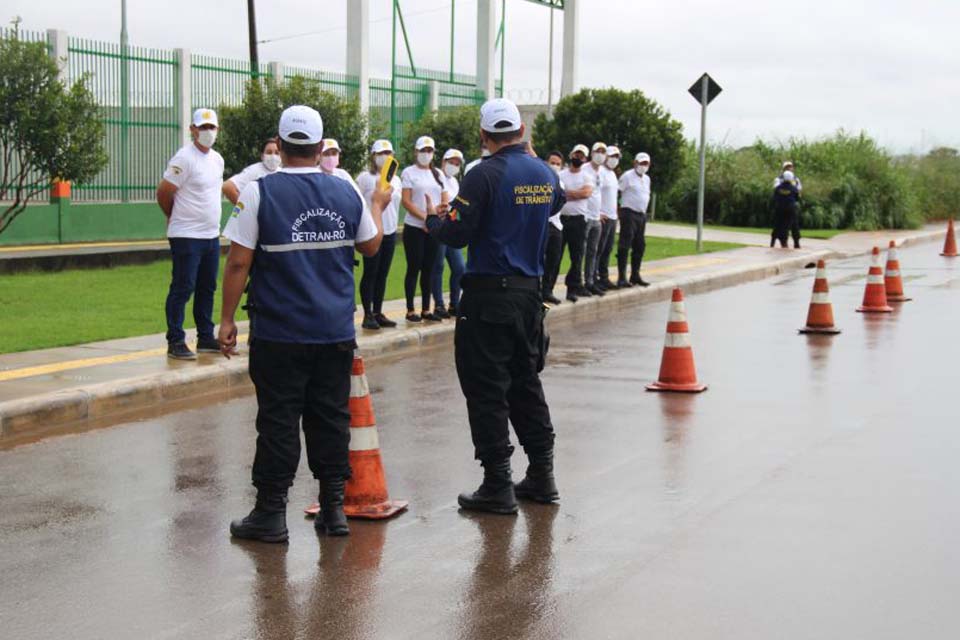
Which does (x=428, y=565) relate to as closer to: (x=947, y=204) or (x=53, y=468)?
(x=53, y=468)

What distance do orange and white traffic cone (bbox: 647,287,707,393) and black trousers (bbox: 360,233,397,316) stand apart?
377 centimetres

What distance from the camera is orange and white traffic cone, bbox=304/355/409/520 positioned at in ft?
23.2

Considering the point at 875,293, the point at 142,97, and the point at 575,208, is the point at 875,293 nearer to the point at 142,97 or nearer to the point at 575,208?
the point at 575,208

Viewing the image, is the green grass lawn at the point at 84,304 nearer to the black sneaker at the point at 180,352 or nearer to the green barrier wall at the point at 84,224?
the black sneaker at the point at 180,352

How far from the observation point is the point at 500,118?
729 cm

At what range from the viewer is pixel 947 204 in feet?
143

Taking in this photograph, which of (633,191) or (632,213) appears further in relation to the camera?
(633,191)

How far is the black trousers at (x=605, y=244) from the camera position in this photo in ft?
60.0

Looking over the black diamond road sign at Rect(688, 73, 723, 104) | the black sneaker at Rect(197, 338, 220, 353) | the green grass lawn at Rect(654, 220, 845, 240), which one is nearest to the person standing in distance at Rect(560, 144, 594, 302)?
the black sneaker at Rect(197, 338, 220, 353)

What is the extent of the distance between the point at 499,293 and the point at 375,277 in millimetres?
7089

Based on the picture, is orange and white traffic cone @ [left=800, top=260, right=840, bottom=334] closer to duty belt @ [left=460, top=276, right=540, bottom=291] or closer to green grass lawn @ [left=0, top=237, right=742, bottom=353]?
green grass lawn @ [left=0, top=237, right=742, bottom=353]

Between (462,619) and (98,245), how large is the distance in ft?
56.8

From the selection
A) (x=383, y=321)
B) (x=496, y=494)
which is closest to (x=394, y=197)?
(x=383, y=321)

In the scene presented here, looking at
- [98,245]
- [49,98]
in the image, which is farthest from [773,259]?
[49,98]
